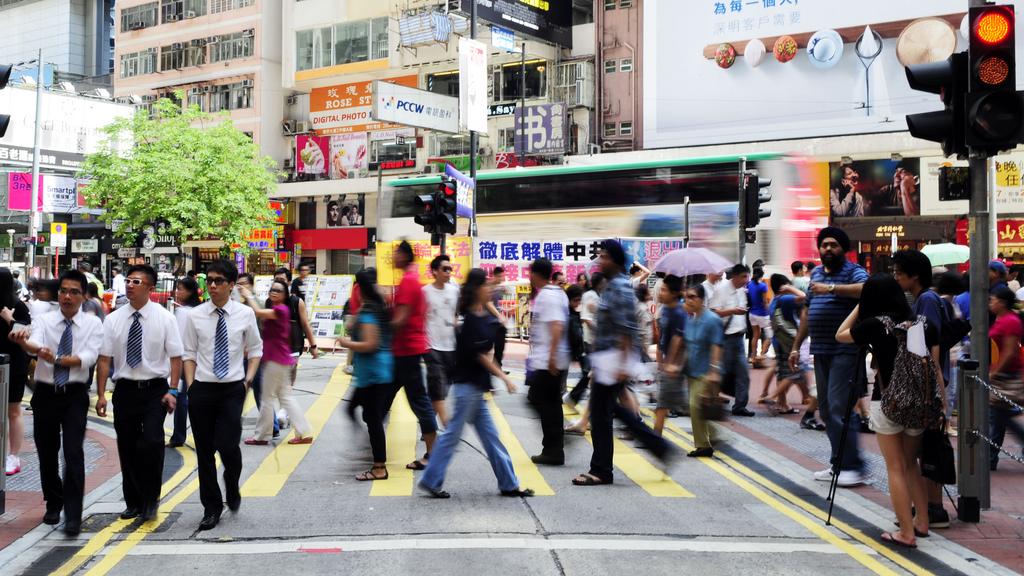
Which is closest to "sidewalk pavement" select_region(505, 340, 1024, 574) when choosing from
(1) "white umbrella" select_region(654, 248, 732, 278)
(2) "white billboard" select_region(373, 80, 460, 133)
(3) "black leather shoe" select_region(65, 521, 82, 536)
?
(1) "white umbrella" select_region(654, 248, 732, 278)

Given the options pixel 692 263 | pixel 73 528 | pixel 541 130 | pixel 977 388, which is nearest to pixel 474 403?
pixel 73 528

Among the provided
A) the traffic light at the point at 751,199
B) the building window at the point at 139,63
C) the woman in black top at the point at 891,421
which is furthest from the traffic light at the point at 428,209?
the building window at the point at 139,63

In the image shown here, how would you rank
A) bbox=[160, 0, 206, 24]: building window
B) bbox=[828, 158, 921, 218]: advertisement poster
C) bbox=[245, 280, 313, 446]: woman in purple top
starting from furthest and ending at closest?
bbox=[160, 0, 206, 24]: building window, bbox=[828, 158, 921, 218]: advertisement poster, bbox=[245, 280, 313, 446]: woman in purple top

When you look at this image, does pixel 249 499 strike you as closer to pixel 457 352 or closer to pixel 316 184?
pixel 457 352

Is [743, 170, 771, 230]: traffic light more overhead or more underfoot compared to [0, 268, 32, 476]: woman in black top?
more overhead

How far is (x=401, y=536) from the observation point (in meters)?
6.00

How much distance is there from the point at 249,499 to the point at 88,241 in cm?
4633

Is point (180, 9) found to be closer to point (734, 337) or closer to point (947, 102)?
point (734, 337)

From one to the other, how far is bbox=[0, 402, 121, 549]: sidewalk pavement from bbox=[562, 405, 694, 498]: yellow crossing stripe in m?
4.12

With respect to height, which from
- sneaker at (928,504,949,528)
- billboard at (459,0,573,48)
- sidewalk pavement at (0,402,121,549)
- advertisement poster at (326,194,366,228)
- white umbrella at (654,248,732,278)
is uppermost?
billboard at (459,0,573,48)

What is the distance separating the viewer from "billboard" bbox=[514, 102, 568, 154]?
3453cm

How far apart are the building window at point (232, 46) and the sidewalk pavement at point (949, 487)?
118 feet

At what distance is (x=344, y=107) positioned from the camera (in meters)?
41.9

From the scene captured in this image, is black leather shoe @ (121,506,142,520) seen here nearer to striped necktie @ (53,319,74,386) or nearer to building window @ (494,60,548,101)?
striped necktie @ (53,319,74,386)
